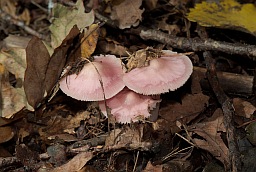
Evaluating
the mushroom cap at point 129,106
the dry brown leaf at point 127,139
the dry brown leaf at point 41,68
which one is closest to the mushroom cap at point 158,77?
the mushroom cap at point 129,106

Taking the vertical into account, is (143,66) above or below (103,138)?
above

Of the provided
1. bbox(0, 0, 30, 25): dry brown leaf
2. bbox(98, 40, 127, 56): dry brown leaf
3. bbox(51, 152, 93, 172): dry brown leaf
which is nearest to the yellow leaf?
bbox(98, 40, 127, 56): dry brown leaf

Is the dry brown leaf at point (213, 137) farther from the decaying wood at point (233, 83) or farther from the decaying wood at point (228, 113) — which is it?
the decaying wood at point (233, 83)

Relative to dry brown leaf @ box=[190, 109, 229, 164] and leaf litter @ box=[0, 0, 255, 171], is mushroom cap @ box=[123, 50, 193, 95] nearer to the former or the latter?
leaf litter @ box=[0, 0, 255, 171]

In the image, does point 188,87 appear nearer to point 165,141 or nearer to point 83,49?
point 165,141

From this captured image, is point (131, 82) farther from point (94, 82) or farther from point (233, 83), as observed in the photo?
point (233, 83)

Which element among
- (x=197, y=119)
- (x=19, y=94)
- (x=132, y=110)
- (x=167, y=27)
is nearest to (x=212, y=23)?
(x=167, y=27)
